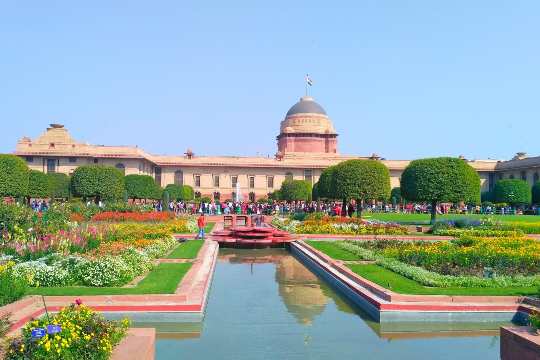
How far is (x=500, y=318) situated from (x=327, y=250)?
7.50 metres

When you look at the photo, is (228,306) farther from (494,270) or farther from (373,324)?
(494,270)

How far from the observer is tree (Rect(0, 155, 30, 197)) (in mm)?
33031

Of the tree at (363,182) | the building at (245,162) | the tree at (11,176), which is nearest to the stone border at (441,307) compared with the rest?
the tree at (363,182)

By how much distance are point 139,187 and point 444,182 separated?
23713 mm

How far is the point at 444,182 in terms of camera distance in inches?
1055

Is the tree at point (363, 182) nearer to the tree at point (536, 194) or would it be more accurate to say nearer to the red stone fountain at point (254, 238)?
the red stone fountain at point (254, 238)

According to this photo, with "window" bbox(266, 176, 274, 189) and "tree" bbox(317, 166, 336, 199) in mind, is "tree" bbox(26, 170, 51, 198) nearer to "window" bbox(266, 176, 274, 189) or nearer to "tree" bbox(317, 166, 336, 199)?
"tree" bbox(317, 166, 336, 199)

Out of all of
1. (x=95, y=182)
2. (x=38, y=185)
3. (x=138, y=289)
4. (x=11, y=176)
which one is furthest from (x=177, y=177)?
(x=138, y=289)

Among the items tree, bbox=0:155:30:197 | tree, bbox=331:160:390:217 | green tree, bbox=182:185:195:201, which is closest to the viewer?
tree, bbox=331:160:390:217

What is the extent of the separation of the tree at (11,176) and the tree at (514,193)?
35.3 meters

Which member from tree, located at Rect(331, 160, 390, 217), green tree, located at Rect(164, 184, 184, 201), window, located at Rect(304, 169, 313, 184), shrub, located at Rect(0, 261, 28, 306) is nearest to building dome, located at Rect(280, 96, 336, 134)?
window, located at Rect(304, 169, 313, 184)

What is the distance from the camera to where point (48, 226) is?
13.5m

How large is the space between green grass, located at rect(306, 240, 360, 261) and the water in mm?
3345

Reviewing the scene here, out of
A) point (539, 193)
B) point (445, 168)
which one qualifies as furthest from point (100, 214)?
point (539, 193)
